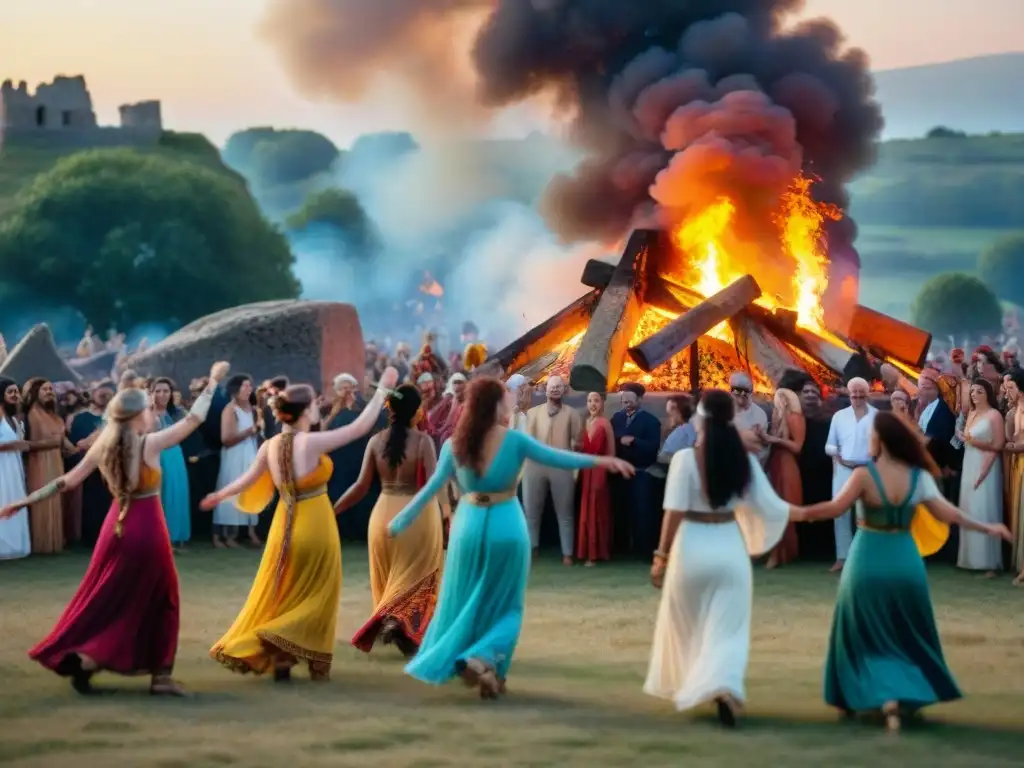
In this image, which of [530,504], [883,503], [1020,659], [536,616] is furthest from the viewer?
[530,504]

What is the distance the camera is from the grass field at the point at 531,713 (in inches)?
324

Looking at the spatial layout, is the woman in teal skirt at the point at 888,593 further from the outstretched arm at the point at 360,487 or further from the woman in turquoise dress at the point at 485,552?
the outstretched arm at the point at 360,487

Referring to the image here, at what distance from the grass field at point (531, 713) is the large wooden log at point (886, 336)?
8.73 meters

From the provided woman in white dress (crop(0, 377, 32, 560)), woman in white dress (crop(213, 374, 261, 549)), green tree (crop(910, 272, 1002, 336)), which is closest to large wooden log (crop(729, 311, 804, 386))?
woman in white dress (crop(213, 374, 261, 549))

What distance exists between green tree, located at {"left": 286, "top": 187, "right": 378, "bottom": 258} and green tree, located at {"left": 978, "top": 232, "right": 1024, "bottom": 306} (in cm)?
4046

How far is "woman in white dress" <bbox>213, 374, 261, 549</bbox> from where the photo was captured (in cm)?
1750

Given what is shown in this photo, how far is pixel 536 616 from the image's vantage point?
1314 centimetres

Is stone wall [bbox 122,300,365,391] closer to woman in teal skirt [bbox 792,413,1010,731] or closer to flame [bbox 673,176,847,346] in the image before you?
flame [bbox 673,176,847,346]

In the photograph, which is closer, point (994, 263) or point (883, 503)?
point (883, 503)

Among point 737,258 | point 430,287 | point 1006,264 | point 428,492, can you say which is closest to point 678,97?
point 737,258

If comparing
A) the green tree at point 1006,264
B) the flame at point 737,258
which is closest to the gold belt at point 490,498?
the flame at point 737,258

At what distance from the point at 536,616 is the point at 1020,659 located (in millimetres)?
3679

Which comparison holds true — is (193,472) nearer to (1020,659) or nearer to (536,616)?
(536,616)

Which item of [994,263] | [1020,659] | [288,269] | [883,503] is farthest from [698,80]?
[994,263]
